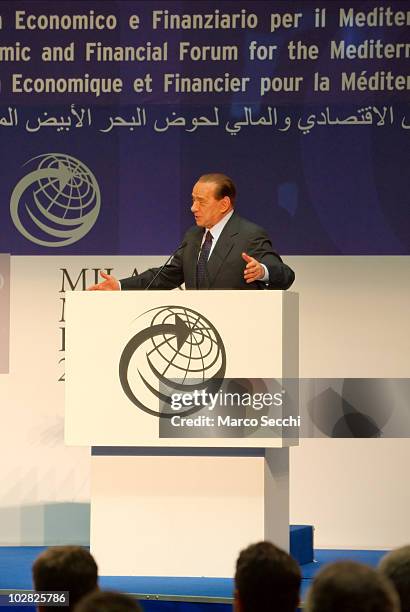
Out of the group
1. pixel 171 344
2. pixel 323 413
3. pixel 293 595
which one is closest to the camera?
pixel 293 595

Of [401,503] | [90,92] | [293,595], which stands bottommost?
[401,503]

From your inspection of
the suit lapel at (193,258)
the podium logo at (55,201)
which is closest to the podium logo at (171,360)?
the suit lapel at (193,258)

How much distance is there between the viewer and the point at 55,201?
6.62 meters

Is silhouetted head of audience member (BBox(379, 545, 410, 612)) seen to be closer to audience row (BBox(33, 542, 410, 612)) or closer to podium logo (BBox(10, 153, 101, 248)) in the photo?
audience row (BBox(33, 542, 410, 612))

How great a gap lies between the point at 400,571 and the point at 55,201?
4624 mm

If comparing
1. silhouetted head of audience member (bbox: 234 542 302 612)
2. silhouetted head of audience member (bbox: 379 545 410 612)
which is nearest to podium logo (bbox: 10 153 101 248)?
silhouetted head of audience member (bbox: 234 542 302 612)

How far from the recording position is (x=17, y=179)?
659 centimetres

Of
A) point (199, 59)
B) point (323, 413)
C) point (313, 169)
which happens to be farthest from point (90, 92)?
point (323, 413)

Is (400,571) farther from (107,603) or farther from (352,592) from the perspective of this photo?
(107,603)

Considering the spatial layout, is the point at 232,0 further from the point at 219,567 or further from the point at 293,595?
the point at 293,595

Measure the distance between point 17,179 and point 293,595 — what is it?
4594mm

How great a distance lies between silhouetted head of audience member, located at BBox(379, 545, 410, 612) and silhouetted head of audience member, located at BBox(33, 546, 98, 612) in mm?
627

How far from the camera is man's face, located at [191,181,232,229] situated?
179 inches

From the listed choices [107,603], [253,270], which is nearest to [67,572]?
[107,603]
